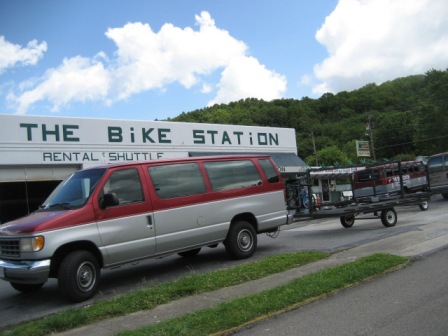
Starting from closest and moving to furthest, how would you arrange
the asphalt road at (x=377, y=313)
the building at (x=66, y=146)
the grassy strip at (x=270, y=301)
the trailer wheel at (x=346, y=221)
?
1. the asphalt road at (x=377, y=313)
2. the grassy strip at (x=270, y=301)
3. the trailer wheel at (x=346, y=221)
4. the building at (x=66, y=146)

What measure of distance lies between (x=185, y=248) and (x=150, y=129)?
1575 centimetres

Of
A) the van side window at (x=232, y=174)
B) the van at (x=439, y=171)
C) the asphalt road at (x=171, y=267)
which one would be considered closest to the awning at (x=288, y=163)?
the van at (x=439, y=171)

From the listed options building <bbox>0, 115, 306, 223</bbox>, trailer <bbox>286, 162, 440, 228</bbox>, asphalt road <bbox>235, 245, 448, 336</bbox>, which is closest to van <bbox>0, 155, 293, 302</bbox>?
trailer <bbox>286, 162, 440, 228</bbox>

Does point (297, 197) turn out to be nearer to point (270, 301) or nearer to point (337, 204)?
point (337, 204)

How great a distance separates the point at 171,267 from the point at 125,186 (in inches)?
98.1

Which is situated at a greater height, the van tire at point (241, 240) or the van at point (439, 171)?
the van at point (439, 171)

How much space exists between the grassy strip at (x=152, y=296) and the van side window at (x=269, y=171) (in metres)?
2.01

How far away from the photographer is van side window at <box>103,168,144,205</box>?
7.95 meters

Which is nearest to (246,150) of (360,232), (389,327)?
(360,232)

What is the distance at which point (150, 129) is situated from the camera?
23781 millimetres

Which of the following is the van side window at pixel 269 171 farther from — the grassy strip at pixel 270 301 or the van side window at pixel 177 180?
the grassy strip at pixel 270 301

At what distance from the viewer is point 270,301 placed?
19.8 ft

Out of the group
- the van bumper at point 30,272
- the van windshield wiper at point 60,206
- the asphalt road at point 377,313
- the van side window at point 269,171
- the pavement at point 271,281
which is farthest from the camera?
the van side window at point 269,171

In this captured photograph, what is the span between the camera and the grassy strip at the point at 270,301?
520 centimetres
